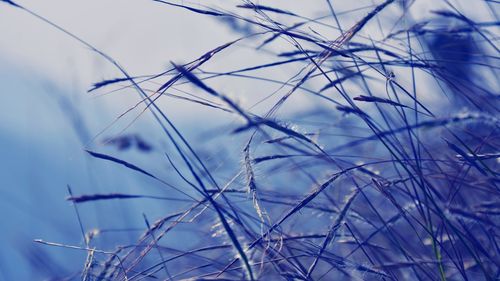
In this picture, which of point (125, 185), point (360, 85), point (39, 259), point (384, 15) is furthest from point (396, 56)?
point (125, 185)

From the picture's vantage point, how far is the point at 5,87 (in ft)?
22.5

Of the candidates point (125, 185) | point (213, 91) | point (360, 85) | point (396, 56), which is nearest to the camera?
point (213, 91)

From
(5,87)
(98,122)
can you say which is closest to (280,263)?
(98,122)

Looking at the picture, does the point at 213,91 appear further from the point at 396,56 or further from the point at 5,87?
the point at 5,87

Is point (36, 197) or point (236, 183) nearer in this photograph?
point (236, 183)

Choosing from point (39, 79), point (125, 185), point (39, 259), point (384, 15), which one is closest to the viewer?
point (384, 15)

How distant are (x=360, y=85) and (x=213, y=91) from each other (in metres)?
1.03

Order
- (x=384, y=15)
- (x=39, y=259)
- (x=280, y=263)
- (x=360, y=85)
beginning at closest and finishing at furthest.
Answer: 1. (x=280, y=263)
2. (x=360, y=85)
3. (x=384, y=15)
4. (x=39, y=259)

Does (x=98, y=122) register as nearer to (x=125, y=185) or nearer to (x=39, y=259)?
(x=125, y=185)

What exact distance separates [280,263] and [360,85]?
2.47 ft

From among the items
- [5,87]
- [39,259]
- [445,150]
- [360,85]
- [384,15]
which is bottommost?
[39,259]

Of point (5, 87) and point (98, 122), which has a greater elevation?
point (5, 87)

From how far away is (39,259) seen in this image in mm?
2492

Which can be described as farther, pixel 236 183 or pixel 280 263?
pixel 236 183
